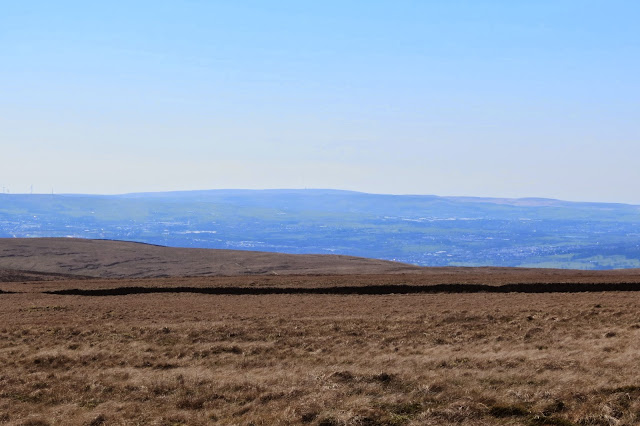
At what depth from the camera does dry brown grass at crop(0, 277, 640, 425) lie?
37.5 ft

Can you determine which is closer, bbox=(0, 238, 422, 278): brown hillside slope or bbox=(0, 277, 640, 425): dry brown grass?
bbox=(0, 277, 640, 425): dry brown grass

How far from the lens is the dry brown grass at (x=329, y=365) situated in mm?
11438

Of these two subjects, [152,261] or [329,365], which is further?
[152,261]

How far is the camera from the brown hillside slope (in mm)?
70625

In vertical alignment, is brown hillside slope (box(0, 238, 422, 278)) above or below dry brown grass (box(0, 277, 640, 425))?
below

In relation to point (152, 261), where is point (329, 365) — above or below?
above

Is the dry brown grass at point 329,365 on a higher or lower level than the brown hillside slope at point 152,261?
higher

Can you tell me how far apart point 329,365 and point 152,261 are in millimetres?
66680

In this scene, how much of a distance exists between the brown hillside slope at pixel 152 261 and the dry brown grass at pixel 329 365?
3955 centimetres

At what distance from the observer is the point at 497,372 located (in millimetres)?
14086

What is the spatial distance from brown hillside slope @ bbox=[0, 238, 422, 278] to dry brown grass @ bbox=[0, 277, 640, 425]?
130 feet

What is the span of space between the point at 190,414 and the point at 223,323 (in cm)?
1193

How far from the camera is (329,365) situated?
16.0m

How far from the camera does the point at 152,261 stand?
79.5 metres
